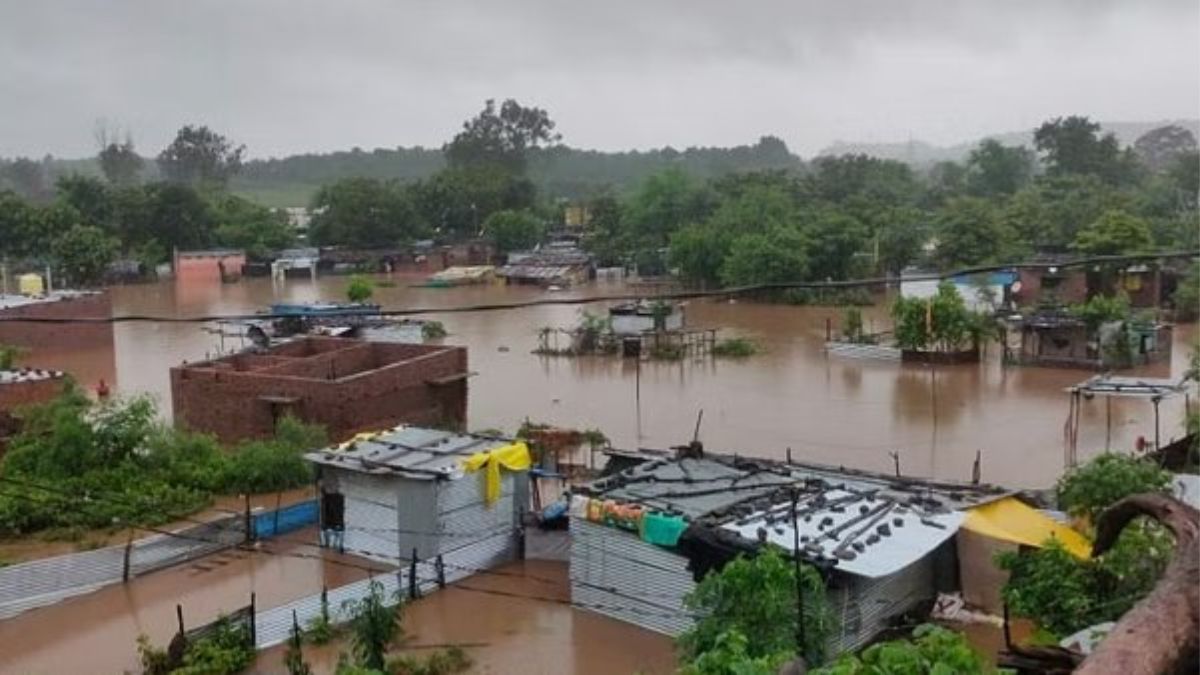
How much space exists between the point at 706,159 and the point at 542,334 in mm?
86440

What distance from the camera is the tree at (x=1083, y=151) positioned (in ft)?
183

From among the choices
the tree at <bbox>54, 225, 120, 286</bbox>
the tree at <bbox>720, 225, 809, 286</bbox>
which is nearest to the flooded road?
the tree at <bbox>720, 225, 809, 286</bbox>

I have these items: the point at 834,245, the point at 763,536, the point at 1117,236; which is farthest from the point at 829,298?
the point at 763,536

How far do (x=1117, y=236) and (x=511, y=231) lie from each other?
2547 cm

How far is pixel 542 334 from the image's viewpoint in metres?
27.8

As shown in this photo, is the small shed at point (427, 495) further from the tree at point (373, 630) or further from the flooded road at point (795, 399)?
the flooded road at point (795, 399)

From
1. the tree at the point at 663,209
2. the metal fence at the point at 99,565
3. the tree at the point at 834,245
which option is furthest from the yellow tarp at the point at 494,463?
the tree at the point at 663,209

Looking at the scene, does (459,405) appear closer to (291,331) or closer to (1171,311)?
(291,331)

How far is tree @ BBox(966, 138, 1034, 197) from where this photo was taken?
58.8 meters

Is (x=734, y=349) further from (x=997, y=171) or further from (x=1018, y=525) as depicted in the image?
(x=997, y=171)

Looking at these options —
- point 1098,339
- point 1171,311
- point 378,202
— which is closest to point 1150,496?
point 1098,339

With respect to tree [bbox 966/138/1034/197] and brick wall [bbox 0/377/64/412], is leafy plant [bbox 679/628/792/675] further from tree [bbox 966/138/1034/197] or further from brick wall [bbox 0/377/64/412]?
tree [bbox 966/138/1034/197]

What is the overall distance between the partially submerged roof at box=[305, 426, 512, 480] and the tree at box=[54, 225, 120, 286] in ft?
104

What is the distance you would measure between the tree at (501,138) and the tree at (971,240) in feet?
149
